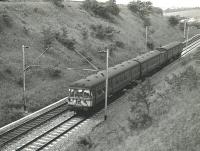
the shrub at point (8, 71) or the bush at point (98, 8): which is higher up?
the bush at point (98, 8)

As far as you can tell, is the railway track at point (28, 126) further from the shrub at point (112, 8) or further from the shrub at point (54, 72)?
the shrub at point (112, 8)

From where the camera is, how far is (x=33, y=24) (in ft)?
174

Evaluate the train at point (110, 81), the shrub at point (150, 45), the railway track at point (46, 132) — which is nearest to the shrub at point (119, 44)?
the shrub at point (150, 45)

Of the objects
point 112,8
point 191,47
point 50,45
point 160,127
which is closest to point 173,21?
point 112,8

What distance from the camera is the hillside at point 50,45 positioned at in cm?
3559

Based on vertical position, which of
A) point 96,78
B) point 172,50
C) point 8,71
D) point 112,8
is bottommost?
point 8,71

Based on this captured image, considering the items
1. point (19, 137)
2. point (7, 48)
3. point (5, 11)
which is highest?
point (5, 11)

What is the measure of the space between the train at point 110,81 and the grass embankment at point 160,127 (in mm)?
2428

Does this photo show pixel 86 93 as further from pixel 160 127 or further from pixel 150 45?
pixel 150 45

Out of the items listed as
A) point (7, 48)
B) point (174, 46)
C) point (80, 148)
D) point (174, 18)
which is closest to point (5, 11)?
point (7, 48)

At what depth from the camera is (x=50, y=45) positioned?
160ft

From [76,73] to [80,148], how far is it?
923 inches

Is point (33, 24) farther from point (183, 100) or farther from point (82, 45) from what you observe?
point (183, 100)

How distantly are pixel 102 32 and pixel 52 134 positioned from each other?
134 feet
